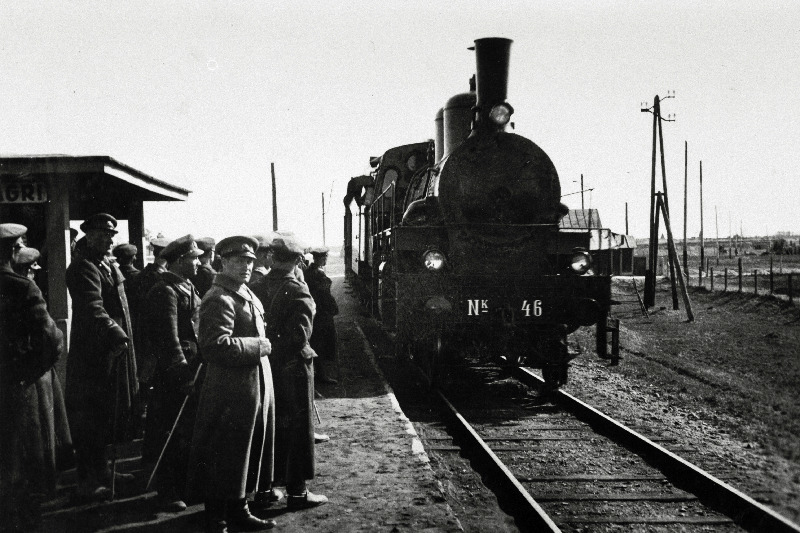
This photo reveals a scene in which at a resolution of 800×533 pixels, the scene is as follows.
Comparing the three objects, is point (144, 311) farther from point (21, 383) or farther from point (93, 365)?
point (21, 383)

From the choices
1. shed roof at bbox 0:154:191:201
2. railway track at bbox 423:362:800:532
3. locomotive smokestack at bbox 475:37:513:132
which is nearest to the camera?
railway track at bbox 423:362:800:532

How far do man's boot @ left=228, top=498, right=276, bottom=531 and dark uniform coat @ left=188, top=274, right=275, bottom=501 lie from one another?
103 millimetres

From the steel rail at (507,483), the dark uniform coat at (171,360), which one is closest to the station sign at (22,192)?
the dark uniform coat at (171,360)

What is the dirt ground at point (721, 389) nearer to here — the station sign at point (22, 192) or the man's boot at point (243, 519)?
the man's boot at point (243, 519)

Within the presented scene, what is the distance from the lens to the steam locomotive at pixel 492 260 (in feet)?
25.7

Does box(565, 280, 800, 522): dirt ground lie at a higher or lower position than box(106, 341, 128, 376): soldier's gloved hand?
lower

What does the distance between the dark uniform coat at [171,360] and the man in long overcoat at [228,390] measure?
0.67 metres

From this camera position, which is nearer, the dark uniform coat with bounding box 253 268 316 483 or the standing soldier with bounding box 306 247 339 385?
the dark uniform coat with bounding box 253 268 316 483

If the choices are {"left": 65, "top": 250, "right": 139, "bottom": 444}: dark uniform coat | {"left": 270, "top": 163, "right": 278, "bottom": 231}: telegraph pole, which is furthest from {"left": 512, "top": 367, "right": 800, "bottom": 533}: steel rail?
{"left": 270, "top": 163, "right": 278, "bottom": 231}: telegraph pole

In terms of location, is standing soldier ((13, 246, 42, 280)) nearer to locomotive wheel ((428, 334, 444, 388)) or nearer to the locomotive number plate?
locomotive wheel ((428, 334, 444, 388))

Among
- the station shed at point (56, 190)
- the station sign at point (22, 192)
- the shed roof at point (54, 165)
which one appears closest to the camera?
the shed roof at point (54, 165)

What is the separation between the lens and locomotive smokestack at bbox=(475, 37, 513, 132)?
8.41m

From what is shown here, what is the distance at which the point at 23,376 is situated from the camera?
12.7ft

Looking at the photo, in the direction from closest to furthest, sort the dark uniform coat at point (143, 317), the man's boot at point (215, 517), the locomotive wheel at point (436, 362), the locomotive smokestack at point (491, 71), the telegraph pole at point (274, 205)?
the man's boot at point (215, 517)
the dark uniform coat at point (143, 317)
the locomotive wheel at point (436, 362)
the locomotive smokestack at point (491, 71)
the telegraph pole at point (274, 205)
